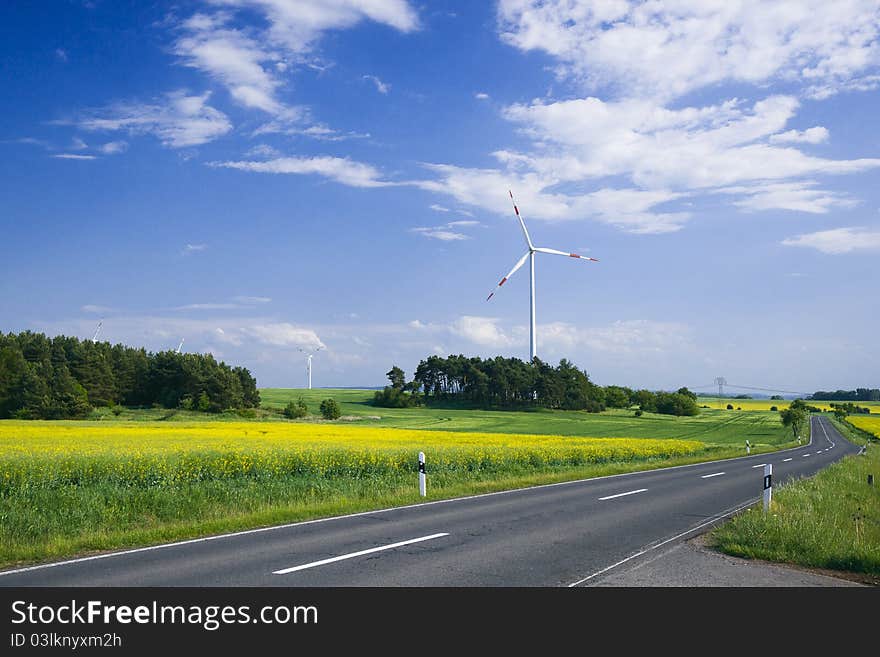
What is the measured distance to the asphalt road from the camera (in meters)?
7.73

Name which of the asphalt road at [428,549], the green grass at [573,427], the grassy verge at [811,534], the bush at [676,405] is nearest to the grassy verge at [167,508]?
the asphalt road at [428,549]

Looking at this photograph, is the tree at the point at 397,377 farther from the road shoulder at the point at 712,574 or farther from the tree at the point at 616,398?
the road shoulder at the point at 712,574

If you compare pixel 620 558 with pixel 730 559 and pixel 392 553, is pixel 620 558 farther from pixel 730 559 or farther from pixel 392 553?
pixel 392 553

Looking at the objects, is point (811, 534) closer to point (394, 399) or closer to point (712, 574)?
point (712, 574)

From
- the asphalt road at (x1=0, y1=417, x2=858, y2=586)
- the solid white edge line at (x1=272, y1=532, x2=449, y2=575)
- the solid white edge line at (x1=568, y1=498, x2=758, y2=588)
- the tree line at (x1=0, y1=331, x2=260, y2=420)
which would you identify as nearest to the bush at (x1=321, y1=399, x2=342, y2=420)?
the tree line at (x1=0, y1=331, x2=260, y2=420)

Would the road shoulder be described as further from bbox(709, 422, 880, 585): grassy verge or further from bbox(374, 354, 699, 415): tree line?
bbox(374, 354, 699, 415): tree line

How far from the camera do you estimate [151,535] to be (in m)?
10.5

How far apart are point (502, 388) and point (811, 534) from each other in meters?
117

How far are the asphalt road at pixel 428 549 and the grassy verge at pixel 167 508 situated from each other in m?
0.75

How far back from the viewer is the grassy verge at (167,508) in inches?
401

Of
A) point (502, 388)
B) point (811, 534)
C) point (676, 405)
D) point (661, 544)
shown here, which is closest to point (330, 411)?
point (502, 388)
